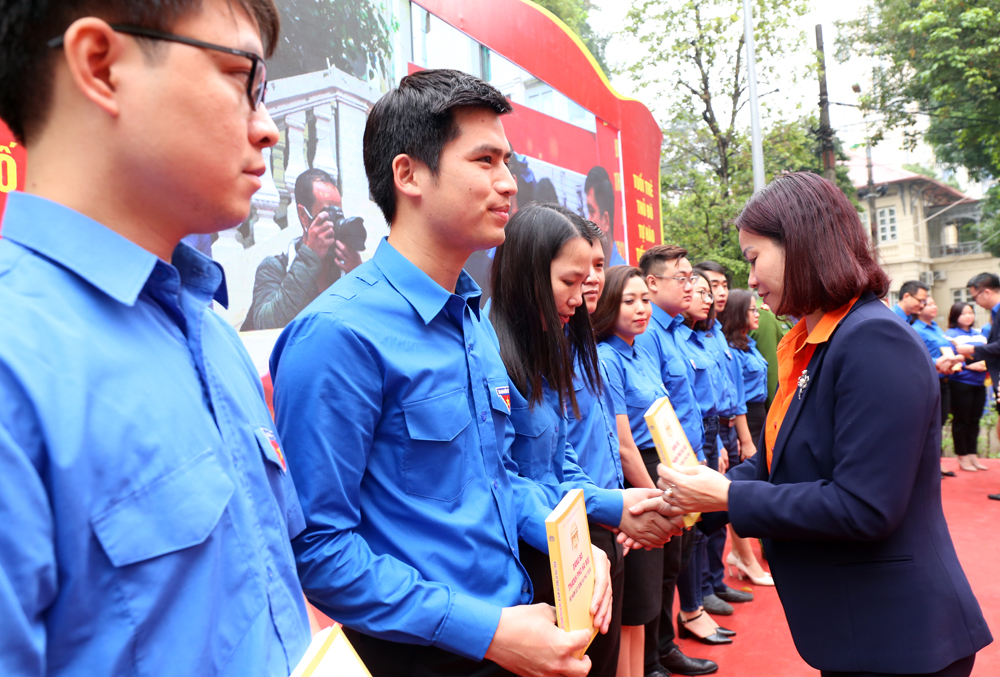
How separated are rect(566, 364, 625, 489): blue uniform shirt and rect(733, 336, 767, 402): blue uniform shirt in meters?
3.16

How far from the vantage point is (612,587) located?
7.02 ft

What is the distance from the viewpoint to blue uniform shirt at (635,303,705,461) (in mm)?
3990

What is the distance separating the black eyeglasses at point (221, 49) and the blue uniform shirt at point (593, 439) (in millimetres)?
1806

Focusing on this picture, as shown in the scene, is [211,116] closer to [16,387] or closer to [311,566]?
[16,387]

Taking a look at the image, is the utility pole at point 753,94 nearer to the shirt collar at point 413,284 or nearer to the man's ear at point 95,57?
the shirt collar at point 413,284

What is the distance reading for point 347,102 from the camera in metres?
3.90

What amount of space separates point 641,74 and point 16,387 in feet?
54.3

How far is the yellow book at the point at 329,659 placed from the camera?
2.77 ft

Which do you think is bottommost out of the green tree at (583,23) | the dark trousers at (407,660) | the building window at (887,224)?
the dark trousers at (407,660)

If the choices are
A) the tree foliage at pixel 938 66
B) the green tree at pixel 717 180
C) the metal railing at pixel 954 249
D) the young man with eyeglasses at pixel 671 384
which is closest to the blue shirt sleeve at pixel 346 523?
the young man with eyeglasses at pixel 671 384

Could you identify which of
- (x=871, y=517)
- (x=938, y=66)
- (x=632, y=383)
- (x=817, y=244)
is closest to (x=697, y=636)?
(x=632, y=383)

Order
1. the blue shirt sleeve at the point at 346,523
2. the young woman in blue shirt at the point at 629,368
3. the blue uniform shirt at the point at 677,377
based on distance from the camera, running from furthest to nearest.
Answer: the blue uniform shirt at the point at 677,377 → the young woman in blue shirt at the point at 629,368 → the blue shirt sleeve at the point at 346,523

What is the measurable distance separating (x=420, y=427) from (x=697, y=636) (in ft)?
11.1

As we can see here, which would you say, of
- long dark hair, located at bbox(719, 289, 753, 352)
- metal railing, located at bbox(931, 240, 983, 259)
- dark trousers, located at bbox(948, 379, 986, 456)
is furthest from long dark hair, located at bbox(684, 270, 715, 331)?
metal railing, located at bbox(931, 240, 983, 259)
